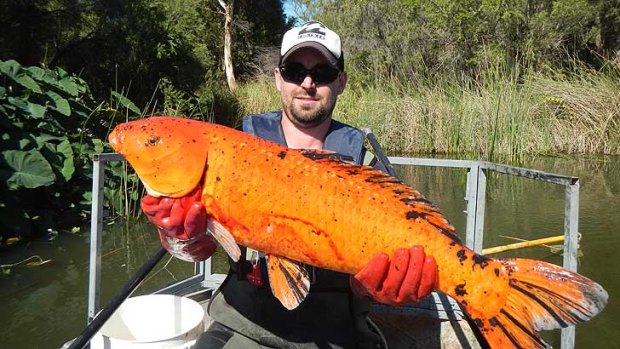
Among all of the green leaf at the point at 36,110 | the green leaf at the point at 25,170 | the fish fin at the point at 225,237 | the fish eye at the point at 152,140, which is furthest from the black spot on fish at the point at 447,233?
the green leaf at the point at 36,110

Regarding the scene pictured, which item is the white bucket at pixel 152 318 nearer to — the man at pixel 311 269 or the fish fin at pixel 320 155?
the man at pixel 311 269

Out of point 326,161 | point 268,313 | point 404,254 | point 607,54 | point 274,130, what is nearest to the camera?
point 404,254

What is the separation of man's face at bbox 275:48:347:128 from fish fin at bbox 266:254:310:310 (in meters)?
1.08

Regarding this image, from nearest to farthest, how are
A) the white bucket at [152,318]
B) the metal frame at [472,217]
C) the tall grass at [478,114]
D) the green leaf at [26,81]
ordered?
the metal frame at [472,217], the white bucket at [152,318], the green leaf at [26,81], the tall grass at [478,114]

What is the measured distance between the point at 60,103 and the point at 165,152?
22.4 feet

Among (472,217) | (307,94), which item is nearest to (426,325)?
(472,217)

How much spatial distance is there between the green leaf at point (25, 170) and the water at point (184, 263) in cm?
82

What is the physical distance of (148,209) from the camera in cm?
196

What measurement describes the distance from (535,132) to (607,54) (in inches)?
374

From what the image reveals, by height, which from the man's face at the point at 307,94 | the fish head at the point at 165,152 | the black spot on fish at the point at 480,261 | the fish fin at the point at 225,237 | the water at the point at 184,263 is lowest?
the water at the point at 184,263

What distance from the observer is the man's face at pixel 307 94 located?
2.87 meters

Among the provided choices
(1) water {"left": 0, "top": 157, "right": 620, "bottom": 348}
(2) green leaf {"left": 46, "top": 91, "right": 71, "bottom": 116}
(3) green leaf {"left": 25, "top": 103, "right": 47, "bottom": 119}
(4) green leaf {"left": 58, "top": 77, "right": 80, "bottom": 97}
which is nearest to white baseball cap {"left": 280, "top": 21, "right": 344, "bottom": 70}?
(1) water {"left": 0, "top": 157, "right": 620, "bottom": 348}

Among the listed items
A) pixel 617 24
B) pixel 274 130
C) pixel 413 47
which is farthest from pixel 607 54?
pixel 274 130

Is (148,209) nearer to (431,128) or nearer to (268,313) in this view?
(268,313)
